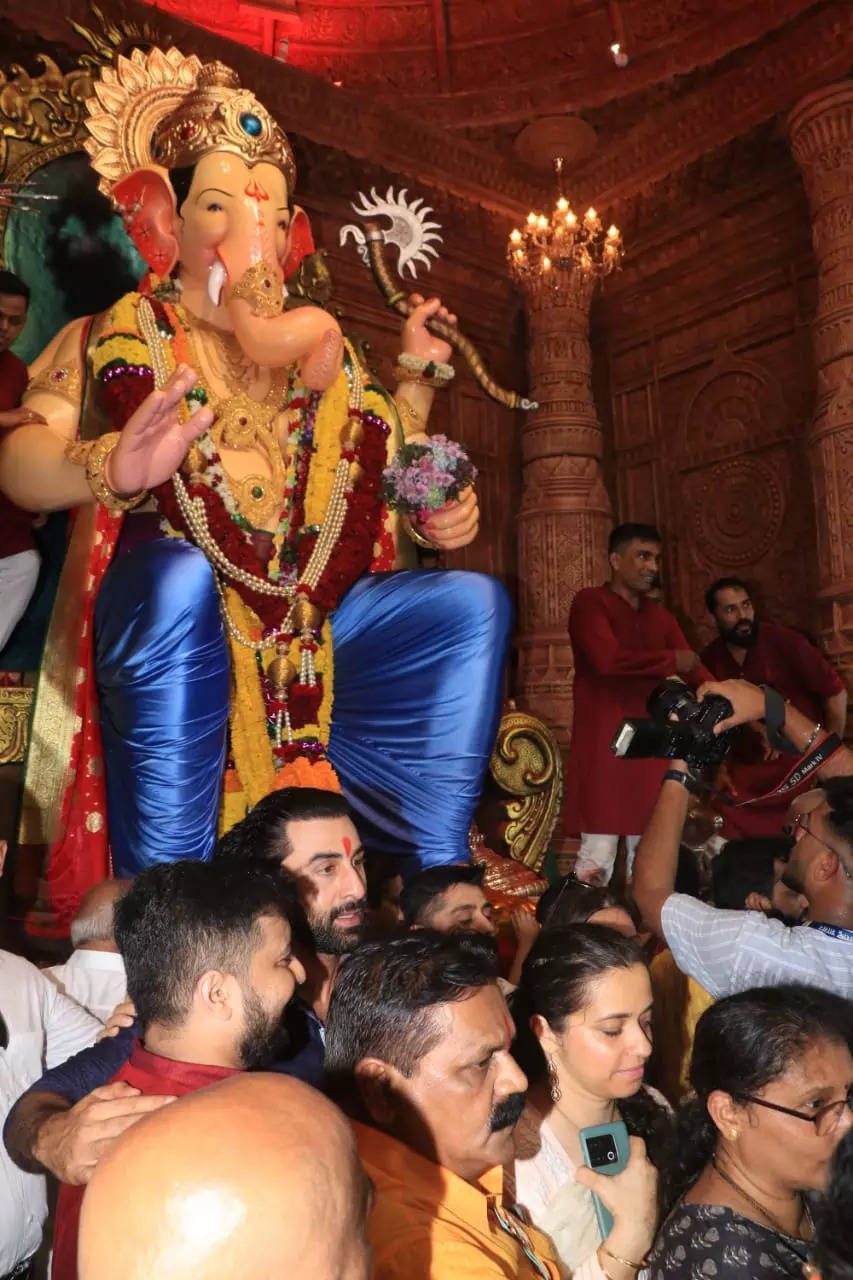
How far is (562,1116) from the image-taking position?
169cm

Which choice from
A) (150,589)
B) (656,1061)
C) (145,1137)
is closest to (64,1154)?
(145,1137)

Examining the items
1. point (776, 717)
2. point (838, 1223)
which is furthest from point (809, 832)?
point (838, 1223)

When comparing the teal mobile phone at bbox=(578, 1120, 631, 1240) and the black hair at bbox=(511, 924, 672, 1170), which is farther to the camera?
the black hair at bbox=(511, 924, 672, 1170)

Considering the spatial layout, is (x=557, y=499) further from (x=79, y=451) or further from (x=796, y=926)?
(x=796, y=926)

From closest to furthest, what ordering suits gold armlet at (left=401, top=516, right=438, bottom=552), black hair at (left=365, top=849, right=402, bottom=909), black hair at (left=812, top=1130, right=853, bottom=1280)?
black hair at (left=812, top=1130, right=853, bottom=1280), black hair at (left=365, top=849, right=402, bottom=909), gold armlet at (left=401, top=516, right=438, bottom=552)

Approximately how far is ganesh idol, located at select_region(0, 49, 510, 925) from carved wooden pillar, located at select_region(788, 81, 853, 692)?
2472 mm

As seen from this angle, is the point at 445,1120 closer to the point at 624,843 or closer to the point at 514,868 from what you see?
the point at 514,868

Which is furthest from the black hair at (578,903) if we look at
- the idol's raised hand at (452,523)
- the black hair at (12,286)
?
the black hair at (12,286)

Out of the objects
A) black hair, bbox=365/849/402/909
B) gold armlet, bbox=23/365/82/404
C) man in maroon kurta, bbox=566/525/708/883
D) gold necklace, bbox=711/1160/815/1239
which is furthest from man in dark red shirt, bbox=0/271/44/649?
gold necklace, bbox=711/1160/815/1239

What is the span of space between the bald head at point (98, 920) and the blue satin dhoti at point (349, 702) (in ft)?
1.44

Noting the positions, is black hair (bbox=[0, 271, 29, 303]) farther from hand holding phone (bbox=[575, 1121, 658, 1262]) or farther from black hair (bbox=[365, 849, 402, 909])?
hand holding phone (bbox=[575, 1121, 658, 1262])

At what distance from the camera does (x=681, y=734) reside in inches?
91.1

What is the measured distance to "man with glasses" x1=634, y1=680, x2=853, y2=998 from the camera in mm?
1786

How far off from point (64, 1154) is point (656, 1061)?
1344 mm
